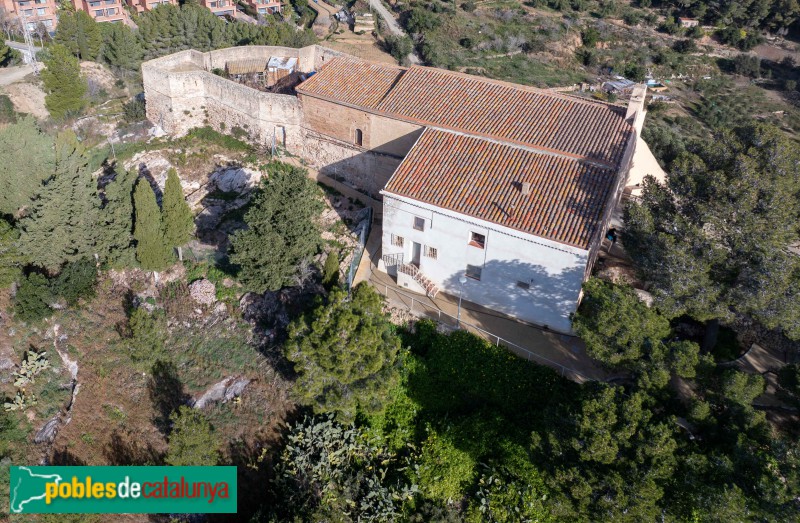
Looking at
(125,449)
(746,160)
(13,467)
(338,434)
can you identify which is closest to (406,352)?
(338,434)

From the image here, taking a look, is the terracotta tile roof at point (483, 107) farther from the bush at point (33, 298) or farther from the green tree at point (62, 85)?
the green tree at point (62, 85)

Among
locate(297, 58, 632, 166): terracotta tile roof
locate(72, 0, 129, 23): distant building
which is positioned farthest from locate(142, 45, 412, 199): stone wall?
locate(72, 0, 129, 23): distant building

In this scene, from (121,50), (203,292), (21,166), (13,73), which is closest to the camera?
(203,292)

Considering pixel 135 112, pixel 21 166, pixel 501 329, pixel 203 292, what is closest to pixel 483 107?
pixel 501 329

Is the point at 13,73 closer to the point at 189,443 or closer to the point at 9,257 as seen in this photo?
the point at 9,257

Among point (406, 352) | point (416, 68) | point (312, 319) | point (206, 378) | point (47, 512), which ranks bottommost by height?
point (47, 512)

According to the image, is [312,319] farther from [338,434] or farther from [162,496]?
[162,496]

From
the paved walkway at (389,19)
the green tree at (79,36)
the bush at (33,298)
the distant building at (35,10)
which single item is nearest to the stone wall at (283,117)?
the green tree at (79,36)

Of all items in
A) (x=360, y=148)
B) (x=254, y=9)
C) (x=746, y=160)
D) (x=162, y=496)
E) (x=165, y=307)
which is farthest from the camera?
(x=254, y=9)
